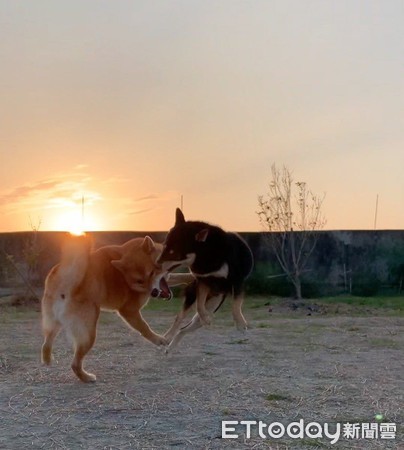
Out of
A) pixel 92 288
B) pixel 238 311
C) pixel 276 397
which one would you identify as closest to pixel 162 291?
pixel 92 288

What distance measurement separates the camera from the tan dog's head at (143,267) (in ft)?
16.2

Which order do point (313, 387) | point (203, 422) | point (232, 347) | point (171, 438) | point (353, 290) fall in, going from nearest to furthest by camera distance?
point (171, 438)
point (203, 422)
point (313, 387)
point (232, 347)
point (353, 290)

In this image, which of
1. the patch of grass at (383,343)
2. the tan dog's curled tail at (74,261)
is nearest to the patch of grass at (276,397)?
the tan dog's curled tail at (74,261)

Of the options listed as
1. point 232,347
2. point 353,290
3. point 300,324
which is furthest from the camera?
point 353,290

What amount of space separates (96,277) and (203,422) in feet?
4.91

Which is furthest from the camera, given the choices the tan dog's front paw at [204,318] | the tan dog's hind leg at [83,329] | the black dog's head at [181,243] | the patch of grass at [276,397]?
the tan dog's front paw at [204,318]

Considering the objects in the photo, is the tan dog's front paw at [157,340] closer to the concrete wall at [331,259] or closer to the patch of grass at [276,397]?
the patch of grass at [276,397]

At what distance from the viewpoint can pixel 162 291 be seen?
5.08 m

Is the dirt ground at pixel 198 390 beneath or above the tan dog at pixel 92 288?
beneath

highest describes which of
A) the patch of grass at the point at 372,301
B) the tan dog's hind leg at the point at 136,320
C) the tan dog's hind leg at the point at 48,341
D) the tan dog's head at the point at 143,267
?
the tan dog's head at the point at 143,267

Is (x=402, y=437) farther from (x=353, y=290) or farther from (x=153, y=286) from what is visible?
(x=353, y=290)

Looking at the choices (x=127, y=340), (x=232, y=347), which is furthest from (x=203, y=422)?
(x=127, y=340)

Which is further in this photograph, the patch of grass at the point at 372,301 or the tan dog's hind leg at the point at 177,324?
the patch of grass at the point at 372,301

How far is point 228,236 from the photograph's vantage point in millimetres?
5465
